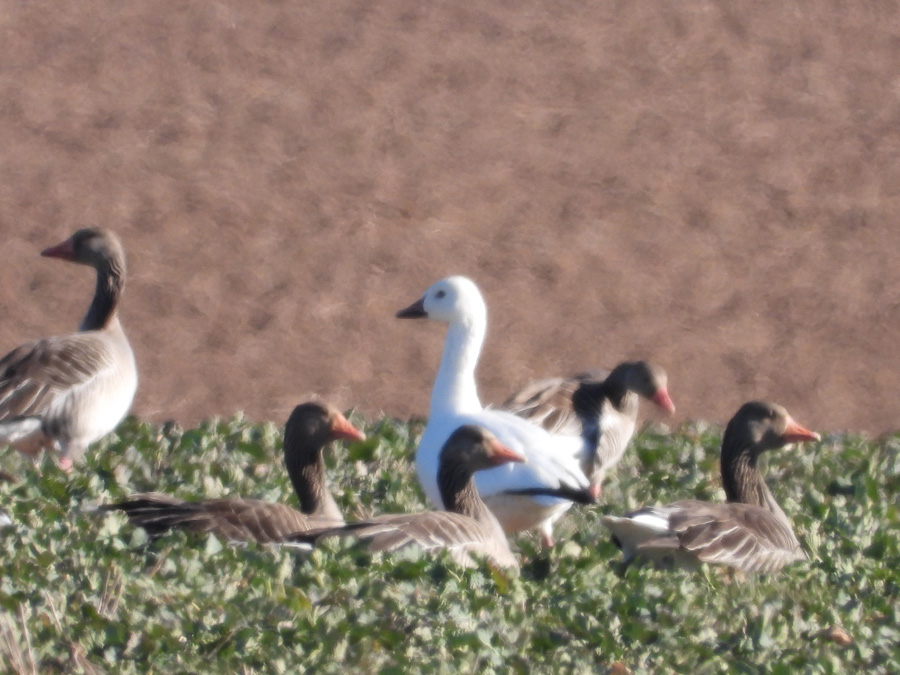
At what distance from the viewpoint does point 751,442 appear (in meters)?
8.46

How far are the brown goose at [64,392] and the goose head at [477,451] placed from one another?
2.75 m

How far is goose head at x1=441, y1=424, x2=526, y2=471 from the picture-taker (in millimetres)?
7562

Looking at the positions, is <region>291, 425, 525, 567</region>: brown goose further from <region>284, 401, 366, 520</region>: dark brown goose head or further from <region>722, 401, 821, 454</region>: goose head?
<region>722, 401, 821, 454</region>: goose head

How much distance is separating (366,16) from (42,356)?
1141 cm

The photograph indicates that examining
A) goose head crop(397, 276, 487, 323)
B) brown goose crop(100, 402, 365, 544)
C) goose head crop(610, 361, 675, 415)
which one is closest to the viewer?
brown goose crop(100, 402, 365, 544)

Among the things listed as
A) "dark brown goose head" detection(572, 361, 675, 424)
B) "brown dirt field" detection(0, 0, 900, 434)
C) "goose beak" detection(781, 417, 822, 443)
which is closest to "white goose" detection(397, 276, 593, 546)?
"dark brown goose head" detection(572, 361, 675, 424)

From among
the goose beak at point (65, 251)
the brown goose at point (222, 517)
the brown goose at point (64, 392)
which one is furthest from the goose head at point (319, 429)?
the goose beak at point (65, 251)

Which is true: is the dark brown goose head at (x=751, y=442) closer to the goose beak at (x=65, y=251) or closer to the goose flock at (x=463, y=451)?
the goose flock at (x=463, y=451)

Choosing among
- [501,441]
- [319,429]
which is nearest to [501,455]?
[501,441]

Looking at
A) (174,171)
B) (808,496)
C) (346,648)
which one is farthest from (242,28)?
(346,648)

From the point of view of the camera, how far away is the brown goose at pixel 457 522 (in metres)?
6.55

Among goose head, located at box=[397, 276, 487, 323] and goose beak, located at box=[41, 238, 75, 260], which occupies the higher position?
goose beak, located at box=[41, 238, 75, 260]

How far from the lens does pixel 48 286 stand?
1573 cm

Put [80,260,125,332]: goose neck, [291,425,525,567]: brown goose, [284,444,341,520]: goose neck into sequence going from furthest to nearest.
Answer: [80,260,125,332]: goose neck
[284,444,341,520]: goose neck
[291,425,525,567]: brown goose
